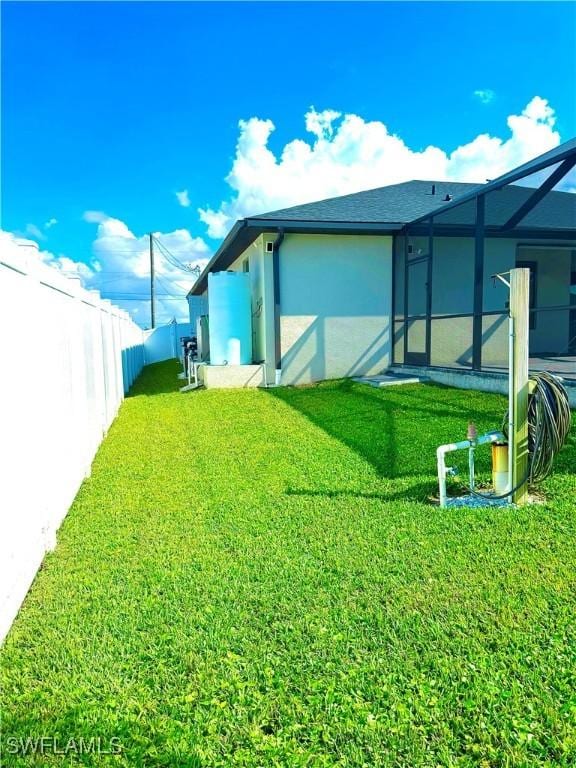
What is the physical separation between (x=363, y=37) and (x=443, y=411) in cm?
729

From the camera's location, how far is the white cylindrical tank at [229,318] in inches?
413

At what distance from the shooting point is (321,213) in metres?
9.82

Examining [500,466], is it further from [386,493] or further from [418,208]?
[418,208]

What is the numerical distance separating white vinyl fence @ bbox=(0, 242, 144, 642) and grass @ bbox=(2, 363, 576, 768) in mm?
216

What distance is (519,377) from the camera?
3.33 m

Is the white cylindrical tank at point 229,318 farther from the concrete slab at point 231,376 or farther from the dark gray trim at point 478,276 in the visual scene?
the dark gray trim at point 478,276

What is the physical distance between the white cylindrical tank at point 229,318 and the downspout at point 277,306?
941 mm

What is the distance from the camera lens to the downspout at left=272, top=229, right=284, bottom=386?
32.0 feet

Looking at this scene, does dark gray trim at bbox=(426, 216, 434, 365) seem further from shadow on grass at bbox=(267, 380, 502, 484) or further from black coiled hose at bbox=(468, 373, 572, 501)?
black coiled hose at bbox=(468, 373, 572, 501)

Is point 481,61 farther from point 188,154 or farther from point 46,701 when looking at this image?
point 188,154

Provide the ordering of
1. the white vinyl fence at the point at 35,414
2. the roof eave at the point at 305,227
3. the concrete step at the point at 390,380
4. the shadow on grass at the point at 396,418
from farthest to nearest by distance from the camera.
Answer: the roof eave at the point at 305,227, the concrete step at the point at 390,380, the shadow on grass at the point at 396,418, the white vinyl fence at the point at 35,414

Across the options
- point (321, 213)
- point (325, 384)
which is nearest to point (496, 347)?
point (325, 384)

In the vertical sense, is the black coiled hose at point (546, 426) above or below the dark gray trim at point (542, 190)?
below

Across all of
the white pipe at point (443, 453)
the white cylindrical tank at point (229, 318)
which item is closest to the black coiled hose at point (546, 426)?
the white pipe at point (443, 453)
